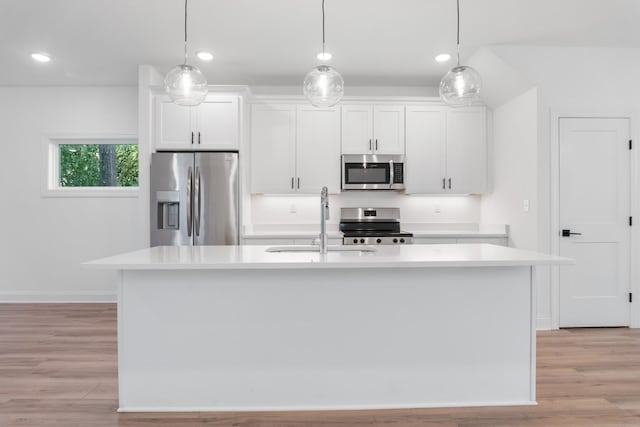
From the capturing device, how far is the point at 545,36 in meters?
3.64

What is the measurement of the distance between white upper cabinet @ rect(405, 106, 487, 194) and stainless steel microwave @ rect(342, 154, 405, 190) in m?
0.13

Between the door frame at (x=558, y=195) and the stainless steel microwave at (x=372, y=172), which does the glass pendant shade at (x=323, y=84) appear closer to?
the stainless steel microwave at (x=372, y=172)

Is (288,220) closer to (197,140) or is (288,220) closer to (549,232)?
(197,140)

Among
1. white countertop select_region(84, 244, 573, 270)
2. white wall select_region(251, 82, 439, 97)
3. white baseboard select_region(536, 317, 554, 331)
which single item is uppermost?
white wall select_region(251, 82, 439, 97)

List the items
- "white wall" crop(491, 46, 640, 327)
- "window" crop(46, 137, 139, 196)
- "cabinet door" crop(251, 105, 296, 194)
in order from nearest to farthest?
"white wall" crop(491, 46, 640, 327)
"cabinet door" crop(251, 105, 296, 194)
"window" crop(46, 137, 139, 196)

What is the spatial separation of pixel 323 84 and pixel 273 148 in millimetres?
2147

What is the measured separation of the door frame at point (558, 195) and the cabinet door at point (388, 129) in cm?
150

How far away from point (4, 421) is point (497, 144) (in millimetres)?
4745

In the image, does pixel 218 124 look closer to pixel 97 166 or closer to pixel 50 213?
pixel 97 166

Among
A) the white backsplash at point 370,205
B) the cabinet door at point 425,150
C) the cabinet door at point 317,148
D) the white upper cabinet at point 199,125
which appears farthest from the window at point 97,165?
the cabinet door at point 425,150

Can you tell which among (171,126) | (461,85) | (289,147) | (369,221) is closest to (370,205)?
(369,221)

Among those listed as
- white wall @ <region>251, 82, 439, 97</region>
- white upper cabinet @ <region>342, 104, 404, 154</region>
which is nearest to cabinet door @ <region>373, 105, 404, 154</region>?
white upper cabinet @ <region>342, 104, 404, 154</region>

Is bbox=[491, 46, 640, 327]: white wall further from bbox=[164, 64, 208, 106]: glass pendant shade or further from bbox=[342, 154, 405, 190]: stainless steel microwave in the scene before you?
bbox=[164, 64, 208, 106]: glass pendant shade

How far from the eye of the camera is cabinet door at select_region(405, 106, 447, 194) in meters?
4.64
